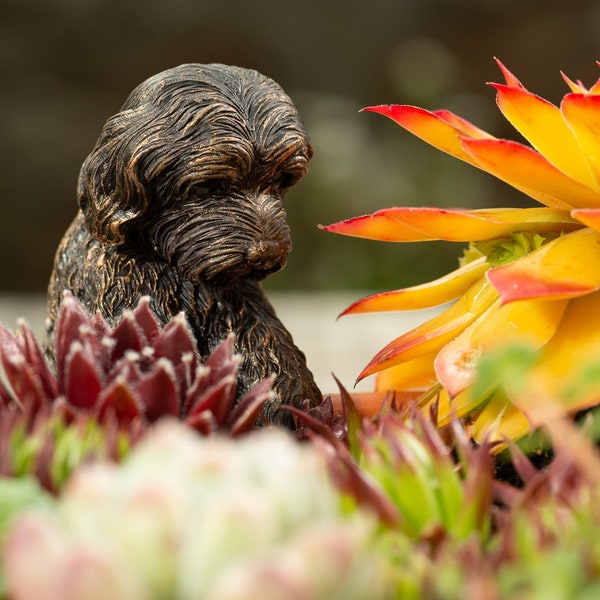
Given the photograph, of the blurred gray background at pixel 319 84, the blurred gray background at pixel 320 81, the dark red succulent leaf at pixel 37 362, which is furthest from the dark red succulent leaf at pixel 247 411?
the blurred gray background at pixel 320 81

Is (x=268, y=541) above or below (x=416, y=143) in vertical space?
above

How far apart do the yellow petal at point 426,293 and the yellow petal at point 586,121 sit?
0.38 feet

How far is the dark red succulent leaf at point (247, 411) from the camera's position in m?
0.54

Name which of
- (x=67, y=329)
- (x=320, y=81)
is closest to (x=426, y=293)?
(x=67, y=329)

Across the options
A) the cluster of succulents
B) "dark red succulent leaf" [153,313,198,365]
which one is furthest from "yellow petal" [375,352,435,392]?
"dark red succulent leaf" [153,313,198,365]

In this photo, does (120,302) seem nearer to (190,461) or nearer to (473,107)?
(190,461)

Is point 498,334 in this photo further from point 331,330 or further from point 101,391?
point 331,330

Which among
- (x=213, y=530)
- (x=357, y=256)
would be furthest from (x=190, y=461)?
(x=357, y=256)

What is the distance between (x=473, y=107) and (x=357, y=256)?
83 cm

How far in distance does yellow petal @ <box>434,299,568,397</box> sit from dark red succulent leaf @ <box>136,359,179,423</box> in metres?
0.17

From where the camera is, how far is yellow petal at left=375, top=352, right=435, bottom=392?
2.40 feet

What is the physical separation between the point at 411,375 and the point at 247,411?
23 cm

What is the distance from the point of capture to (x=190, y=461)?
1.23ft

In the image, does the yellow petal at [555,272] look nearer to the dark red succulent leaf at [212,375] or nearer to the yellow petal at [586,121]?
the yellow petal at [586,121]
